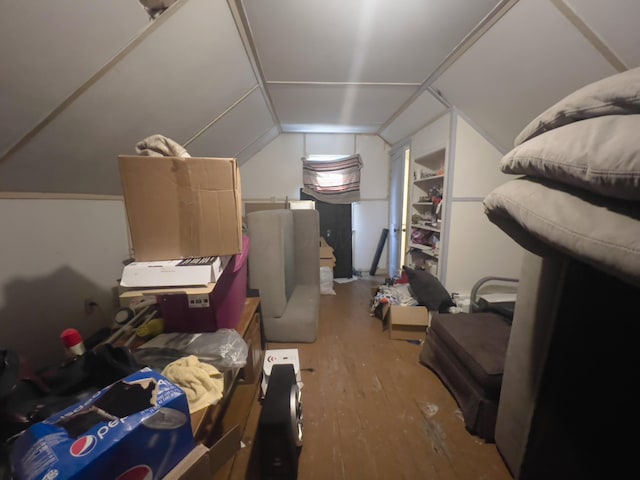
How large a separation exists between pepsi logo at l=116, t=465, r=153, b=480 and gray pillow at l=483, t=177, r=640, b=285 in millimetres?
1079

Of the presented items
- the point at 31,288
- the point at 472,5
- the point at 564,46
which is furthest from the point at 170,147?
the point at 564,46

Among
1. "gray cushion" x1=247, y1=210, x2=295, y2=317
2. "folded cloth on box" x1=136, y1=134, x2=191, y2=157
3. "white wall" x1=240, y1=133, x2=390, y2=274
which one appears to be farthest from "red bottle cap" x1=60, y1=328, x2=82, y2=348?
"white wall" x1=240, y1=133, x2=390, y2=274

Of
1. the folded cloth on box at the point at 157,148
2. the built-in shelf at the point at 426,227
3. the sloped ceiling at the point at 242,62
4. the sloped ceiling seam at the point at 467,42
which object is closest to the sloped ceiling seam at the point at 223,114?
the sloped ceiling at the point at 242,62

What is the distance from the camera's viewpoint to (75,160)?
3.90ft

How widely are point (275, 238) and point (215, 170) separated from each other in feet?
3.28

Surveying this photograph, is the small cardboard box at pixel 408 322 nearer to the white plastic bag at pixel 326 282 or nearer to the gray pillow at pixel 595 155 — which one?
the white plastic bag at pixel 326 282

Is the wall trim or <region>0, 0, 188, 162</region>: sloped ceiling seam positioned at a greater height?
<region>0, 0, 188, 162</region>: sloped ceiling seam

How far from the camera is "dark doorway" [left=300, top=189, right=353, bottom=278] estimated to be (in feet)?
12.8

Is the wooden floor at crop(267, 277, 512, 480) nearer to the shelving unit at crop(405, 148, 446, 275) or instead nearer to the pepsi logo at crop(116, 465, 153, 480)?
the pepsi logo at crop(116, 465, 153, 480)

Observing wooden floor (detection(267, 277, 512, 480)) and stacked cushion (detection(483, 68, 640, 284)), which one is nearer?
stacked cushion (detection(483, 68, 640, 284))

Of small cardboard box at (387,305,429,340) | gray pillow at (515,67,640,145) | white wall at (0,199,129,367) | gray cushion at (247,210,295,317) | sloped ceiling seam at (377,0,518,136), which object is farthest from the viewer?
small cardboard box at (387,305,429,340)

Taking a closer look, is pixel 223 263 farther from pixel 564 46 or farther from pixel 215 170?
pixel 564 46

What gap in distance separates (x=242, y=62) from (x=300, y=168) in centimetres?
222

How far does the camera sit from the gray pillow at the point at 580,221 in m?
0.46
